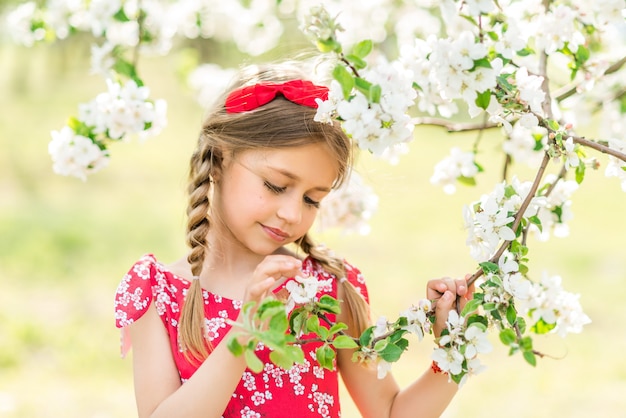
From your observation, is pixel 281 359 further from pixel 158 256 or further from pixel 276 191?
pixel 158 256

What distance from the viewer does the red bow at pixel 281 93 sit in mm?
1779

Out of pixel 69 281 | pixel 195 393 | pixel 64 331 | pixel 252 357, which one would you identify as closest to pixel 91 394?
pixel 64 331

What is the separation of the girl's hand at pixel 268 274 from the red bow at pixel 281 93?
1.46ft

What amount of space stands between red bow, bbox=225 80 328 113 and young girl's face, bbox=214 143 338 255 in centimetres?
11

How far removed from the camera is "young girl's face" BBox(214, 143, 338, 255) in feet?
5.49

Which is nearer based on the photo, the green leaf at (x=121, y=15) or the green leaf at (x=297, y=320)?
the green leaf at (x=297, y=320)

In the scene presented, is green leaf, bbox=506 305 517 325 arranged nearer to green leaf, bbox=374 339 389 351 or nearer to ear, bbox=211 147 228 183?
green leaf, bbox=374 339 389 351

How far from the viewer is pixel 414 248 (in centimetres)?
692

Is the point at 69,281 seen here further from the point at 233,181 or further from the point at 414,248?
the point at 233,181

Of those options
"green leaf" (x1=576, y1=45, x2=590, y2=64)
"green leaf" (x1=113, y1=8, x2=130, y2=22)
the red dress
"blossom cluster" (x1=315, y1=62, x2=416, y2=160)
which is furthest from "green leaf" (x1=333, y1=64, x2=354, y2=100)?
"green leaf" (x1=113, y1=8, x2=130, y2=22)

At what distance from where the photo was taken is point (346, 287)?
6.29 ft

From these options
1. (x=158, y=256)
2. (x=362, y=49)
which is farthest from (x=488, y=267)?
(x=158, y=256)

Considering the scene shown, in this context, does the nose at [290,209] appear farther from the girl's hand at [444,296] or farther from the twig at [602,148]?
the twig at [602,148]

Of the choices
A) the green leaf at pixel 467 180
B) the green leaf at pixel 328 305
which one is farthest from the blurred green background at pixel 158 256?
the green leaf at pixel 328 305
